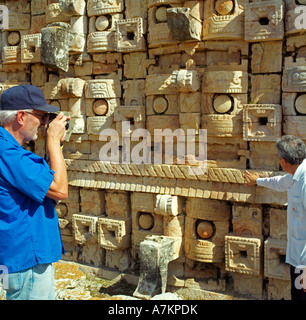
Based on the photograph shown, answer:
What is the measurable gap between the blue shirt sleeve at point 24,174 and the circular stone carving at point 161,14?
379 cm

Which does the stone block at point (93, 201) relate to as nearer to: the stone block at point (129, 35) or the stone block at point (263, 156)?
the stone block at point (129, 35)

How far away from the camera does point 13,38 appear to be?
6.87m

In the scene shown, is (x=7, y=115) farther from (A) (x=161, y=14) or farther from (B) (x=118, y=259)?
(B) (x=118, y=259)

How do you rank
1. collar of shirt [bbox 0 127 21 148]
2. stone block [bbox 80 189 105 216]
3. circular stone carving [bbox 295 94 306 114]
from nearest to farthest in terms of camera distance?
collar of shirt [bbox 0 127 21 148]
circular stone carving [bbox 295 94 306 114]
stone block [bbox 80 189 105 216]

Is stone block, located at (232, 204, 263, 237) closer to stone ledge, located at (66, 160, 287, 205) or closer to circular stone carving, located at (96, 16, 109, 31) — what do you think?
stone ledge, located at (66, 160, 287, 205)

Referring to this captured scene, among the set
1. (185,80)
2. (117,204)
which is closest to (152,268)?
(117,204)

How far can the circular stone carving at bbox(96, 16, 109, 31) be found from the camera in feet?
19.2

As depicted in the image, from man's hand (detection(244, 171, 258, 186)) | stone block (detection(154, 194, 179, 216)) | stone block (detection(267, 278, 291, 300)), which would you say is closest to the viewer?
man's hand (detection(244, 171, 258, 186))

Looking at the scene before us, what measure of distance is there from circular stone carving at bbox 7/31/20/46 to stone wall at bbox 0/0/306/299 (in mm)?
489

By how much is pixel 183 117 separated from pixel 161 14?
152 cm

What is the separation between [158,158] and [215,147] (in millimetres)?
838

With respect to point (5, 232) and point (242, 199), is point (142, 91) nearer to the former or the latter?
point (242, 199)

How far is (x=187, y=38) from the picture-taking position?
4.98 metres

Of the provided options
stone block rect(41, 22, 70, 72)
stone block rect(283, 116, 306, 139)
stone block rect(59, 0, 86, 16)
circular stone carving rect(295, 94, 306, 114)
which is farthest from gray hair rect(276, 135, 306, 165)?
stone block rect(59, 0, 86, 16)
